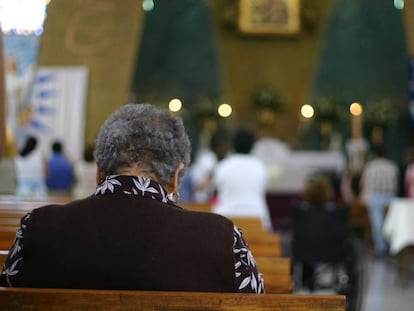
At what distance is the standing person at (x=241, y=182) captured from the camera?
7.32 metres

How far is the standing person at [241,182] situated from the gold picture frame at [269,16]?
39.8ft

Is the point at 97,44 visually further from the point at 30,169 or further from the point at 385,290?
the point at 385,290

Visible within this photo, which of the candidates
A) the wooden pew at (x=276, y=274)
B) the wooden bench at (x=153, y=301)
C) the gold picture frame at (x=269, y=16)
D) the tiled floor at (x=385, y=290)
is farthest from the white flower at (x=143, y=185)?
the gold picture frame at (x=269, y=16)

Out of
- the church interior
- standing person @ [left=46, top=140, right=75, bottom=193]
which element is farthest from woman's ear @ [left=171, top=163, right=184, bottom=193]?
the church interior

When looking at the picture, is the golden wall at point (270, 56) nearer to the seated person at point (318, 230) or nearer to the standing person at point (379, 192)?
the standing person at point (379, 192)

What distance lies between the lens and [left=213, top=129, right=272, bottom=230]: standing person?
7.32 m

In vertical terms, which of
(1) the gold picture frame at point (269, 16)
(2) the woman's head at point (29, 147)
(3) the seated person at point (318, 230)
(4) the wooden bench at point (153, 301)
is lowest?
(3) the seated person at point (318, 230)

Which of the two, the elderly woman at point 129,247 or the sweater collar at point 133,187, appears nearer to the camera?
the elderly woman at point 129,247

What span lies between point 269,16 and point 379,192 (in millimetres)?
7882

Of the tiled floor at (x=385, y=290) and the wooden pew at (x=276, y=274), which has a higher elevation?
the wooden pew at (x=276, y=274)

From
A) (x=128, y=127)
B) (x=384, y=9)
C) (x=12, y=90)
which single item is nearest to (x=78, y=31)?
(x=12, y=90)

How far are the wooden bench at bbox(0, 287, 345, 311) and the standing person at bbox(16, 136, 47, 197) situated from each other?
8.04 meters

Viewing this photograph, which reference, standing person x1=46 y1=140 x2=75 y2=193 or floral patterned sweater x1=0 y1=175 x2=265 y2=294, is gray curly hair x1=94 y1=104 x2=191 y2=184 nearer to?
floral patterned sweater x1=0 y1=175 x2=265 y2=294

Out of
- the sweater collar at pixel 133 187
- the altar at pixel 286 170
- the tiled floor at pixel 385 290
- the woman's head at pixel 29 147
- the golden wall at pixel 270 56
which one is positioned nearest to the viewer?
the sweater collar at pixel 133 187
